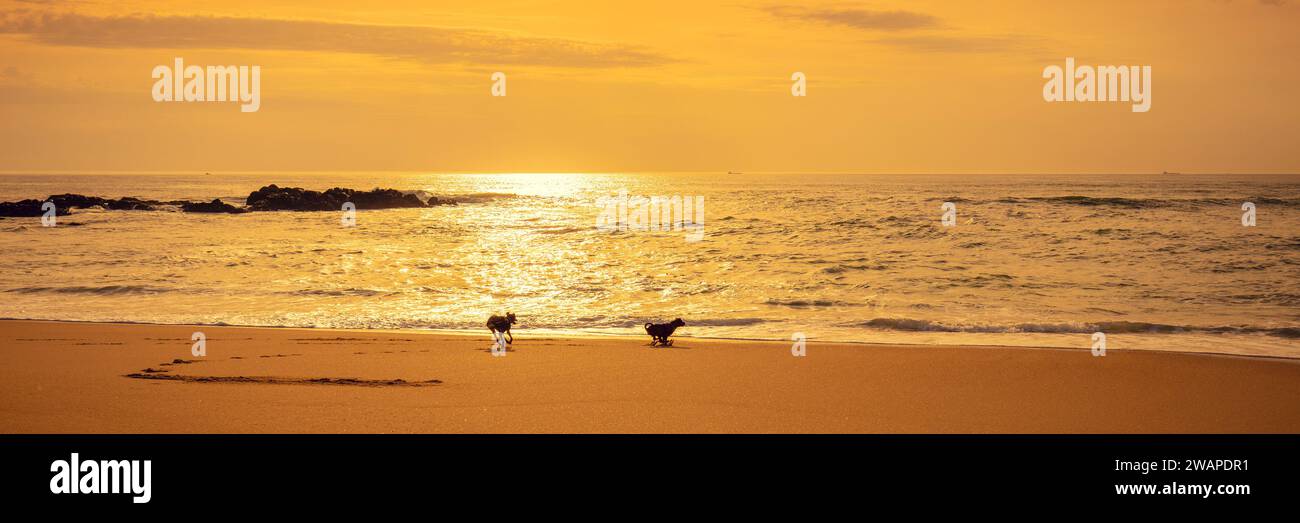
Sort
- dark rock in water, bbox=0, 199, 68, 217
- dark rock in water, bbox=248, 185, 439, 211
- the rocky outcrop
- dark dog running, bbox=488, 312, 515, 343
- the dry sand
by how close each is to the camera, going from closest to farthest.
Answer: the dry sand, dark dog running, bbox=488, 312, 515, 343, dark rock in water, bbox=0, 199, 68, 217, the rocky outcrop, dark rock in water, bbox=248, 185, 439, 211

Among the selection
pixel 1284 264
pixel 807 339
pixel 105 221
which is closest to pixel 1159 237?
pixel 1284 264

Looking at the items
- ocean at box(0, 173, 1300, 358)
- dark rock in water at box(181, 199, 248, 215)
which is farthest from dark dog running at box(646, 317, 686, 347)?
dark rock in water at box(181, 199, 248, 215)

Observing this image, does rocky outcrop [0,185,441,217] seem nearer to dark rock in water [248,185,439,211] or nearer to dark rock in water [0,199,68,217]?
dark rock in water [248,185,439,211]

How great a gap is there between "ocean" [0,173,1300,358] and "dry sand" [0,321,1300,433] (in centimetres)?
210

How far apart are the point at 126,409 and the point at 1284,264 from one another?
82.3ft

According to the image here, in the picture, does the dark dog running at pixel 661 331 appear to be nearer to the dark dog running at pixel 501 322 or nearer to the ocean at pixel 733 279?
the dark dog running at pixel 501 322

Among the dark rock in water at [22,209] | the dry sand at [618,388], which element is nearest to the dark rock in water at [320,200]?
the dark rock in water at [22,209]

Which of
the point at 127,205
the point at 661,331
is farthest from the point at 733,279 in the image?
the point at 127,205

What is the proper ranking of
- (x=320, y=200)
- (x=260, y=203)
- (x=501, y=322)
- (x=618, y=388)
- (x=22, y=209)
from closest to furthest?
(x=618, y=388) → (x=501, y=322) → (x=22, y=209) → (x=260, y=203) → (x=320, y=200)

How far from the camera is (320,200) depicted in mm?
55406

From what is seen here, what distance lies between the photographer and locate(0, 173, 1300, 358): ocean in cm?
1467

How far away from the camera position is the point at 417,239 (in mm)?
33531

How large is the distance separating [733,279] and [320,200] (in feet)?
135

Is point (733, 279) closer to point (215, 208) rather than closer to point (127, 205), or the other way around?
point (215, 208)
